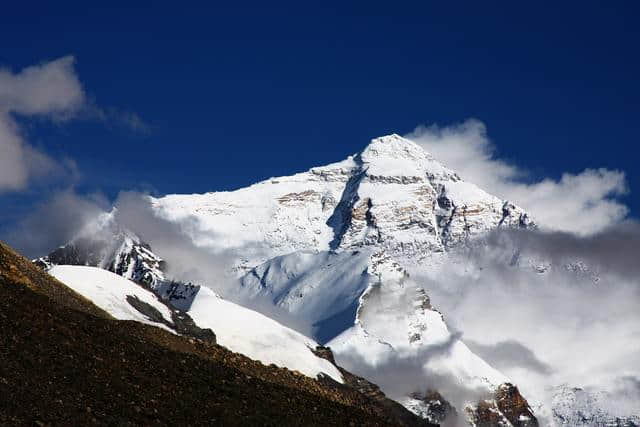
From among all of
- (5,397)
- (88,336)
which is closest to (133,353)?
(88,336)

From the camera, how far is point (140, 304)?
296ft

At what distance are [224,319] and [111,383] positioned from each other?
247 ft

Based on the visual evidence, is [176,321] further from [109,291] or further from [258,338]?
[258,338]

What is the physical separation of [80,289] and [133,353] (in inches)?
1554

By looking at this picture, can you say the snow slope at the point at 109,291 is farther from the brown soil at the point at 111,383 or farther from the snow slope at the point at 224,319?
the brown soil at the point at 111,383

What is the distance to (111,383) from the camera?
44438 millimetres

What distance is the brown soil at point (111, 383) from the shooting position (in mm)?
40688

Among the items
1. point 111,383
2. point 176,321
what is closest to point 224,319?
point 176,321

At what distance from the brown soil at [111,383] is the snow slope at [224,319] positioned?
30572 millimetres

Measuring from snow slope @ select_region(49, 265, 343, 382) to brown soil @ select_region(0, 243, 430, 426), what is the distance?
3057 centimetres

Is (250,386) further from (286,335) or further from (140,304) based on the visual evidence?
(286,335)

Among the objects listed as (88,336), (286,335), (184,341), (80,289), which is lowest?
(88,336)

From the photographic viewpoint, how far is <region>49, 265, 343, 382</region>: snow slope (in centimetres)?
8725

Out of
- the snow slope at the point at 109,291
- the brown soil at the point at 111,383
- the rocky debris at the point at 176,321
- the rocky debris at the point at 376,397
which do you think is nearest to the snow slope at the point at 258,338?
the rocky debris at the point at 376,397
